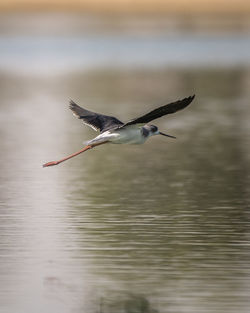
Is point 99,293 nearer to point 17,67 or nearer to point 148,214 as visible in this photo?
point 148,214

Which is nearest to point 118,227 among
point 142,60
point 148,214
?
point 148,214

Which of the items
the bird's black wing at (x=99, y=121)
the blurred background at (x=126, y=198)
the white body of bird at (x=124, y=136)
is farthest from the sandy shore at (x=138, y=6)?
the white body of bird at (x=124, y=136)

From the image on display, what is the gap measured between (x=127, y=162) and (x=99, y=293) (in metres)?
7.65

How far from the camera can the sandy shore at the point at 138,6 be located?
2299 inches

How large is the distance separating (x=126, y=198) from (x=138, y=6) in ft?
160

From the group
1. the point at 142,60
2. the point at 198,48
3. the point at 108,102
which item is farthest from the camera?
the point at 198,48

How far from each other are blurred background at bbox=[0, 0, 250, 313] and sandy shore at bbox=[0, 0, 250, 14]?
2268 cm

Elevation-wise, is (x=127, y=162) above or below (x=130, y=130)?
below

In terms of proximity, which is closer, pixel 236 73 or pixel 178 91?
pixel 178 91

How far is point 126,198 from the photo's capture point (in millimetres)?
13133

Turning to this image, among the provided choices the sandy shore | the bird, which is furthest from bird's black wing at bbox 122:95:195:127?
the sandy shore

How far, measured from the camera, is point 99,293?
891 cm

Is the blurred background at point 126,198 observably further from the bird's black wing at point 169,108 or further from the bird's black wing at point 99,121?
the bird's black wing at point 169,108

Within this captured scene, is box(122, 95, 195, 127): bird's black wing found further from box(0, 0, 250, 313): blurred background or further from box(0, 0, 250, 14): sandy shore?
box(0, 0, 250, 14): sandy shore
